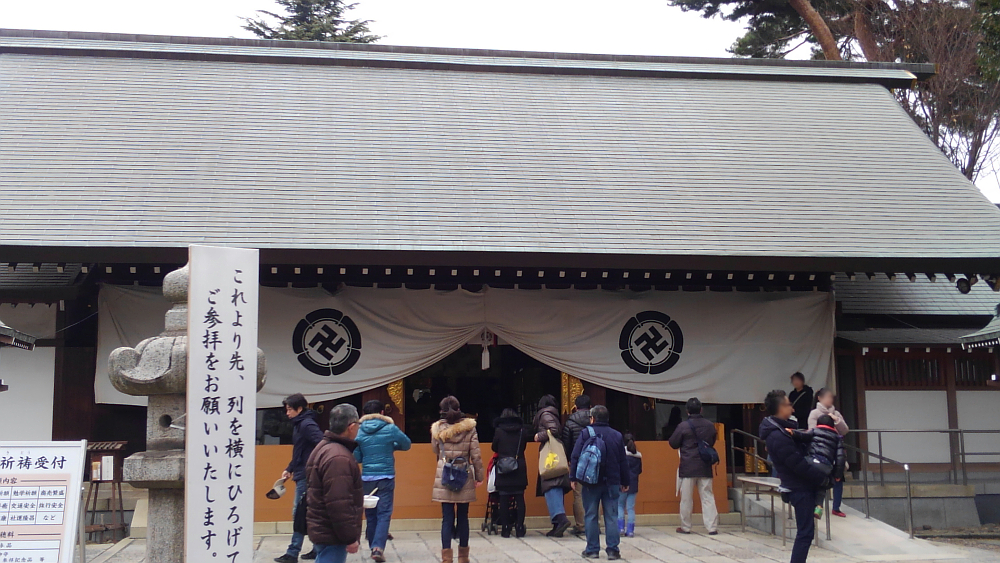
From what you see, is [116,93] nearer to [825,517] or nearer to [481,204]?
[481,204]

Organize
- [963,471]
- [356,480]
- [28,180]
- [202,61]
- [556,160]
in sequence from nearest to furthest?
[356,480] < [28,180] < [963,471] < [556,160] < [202,61]

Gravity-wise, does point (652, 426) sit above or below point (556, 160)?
below

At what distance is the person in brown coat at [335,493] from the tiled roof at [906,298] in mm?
9066

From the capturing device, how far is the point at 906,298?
12.8 meters

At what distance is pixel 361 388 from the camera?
10367 mm

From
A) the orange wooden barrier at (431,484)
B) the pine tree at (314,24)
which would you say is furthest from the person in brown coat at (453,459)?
the pine tree at (314,24)

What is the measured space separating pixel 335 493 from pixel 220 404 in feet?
3.07

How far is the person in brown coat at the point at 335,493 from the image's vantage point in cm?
529

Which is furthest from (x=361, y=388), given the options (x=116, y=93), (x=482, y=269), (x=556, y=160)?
(x=116, y=93)

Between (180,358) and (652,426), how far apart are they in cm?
762

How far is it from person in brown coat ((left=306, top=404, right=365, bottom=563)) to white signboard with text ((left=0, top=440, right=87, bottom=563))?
1.64 meters

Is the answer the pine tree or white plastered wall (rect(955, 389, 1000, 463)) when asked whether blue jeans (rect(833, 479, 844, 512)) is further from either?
the pine tree

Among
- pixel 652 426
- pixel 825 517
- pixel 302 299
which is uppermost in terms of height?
pixel 302 299

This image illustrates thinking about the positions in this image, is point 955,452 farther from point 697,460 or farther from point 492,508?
point 492,508
